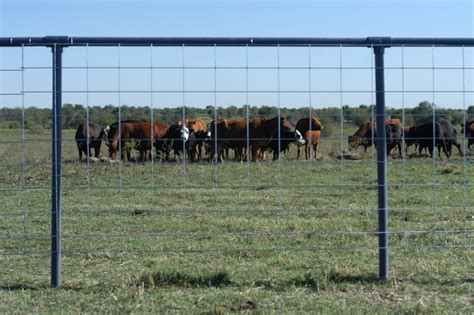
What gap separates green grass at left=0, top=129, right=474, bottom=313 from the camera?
19.6 feet

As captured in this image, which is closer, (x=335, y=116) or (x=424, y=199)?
(x=335, y=116)

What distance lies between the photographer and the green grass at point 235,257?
235 inches

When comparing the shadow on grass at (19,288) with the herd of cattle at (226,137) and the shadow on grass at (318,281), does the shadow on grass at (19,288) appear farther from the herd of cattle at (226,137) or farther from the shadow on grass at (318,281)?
the herd of cattle at (226,137)

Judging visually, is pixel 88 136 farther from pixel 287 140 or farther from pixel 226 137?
pixel 226 137

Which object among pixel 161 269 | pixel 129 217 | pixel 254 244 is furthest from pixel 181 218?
pixel 161 269

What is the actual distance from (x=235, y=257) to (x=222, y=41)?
2.42m

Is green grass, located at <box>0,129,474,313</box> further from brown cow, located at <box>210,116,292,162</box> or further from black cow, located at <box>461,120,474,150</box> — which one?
brown cow, located at <box>210,116,292,162</box>

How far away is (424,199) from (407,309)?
274 inches

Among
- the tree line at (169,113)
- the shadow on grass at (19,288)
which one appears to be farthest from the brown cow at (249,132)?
the shadow on grass at (19,288)

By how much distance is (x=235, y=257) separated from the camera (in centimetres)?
762

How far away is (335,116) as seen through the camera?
6.31 m

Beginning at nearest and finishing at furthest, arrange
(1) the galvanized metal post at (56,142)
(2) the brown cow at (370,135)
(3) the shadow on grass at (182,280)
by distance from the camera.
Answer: (1) the galvanized metal post at (56,142)
(3) the shadow on grass at (182,280)
(2) the brown cow at (370,135)

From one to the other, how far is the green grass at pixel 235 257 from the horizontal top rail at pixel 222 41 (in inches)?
32.7

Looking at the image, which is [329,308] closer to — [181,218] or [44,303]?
[44,303]
